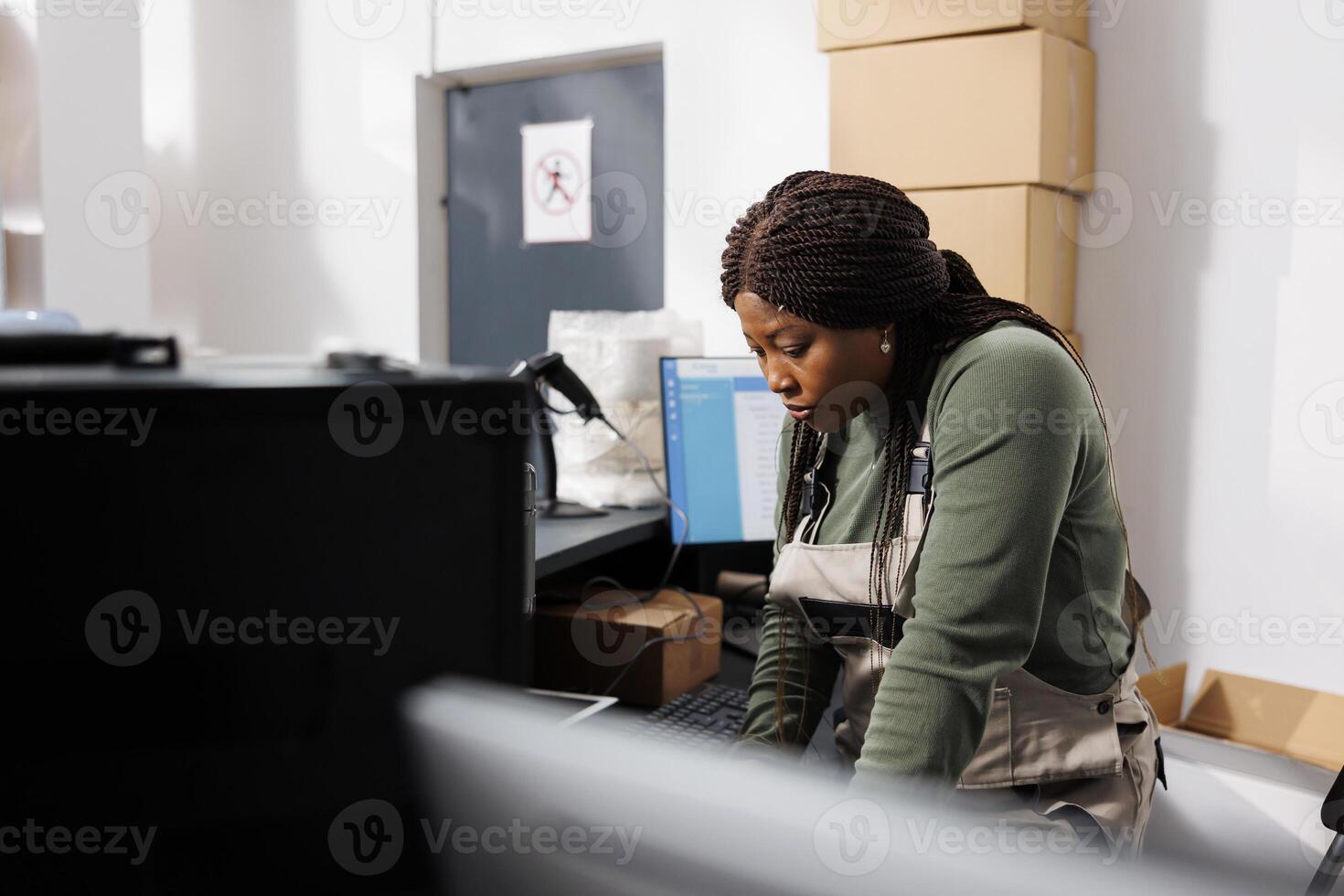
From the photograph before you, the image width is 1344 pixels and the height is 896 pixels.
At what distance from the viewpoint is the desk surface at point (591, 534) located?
1.61m

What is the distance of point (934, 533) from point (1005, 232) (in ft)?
3.63

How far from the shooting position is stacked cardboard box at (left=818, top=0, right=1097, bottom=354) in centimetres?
194

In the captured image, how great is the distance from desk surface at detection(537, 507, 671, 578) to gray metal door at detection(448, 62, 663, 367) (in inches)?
36.4

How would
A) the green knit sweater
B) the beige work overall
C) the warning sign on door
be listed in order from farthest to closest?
the warning sign on door < the beige work overall < the green knit sweater

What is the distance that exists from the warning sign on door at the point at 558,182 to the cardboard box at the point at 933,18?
3.02 feet

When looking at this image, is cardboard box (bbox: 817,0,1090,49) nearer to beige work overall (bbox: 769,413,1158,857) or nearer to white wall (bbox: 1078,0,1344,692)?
white wall (bbox: 1078,0,1344,692)

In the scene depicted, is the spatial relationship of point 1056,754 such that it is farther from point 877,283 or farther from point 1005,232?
point 1005,232

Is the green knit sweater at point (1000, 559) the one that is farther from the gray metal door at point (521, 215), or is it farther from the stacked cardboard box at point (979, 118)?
the gray metal door at point (521, 215)

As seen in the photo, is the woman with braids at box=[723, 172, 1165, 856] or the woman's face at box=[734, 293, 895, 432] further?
the woman's face at box=[734, 293, 895, 432]

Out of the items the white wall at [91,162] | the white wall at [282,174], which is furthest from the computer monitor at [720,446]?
the white wall at [91,162]

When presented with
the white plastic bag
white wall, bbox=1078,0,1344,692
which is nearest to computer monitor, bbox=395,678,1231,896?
the white plastic bag

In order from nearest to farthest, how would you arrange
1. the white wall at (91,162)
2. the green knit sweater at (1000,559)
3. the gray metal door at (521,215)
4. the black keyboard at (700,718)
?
the green knit sweater at (1000,559) < the black keyboard at (700,718) < the gray metal door at (521,215) < the white wall at (91,162)

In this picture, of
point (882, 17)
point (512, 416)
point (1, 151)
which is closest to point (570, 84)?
point (882, 17)

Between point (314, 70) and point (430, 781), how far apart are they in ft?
10.6
